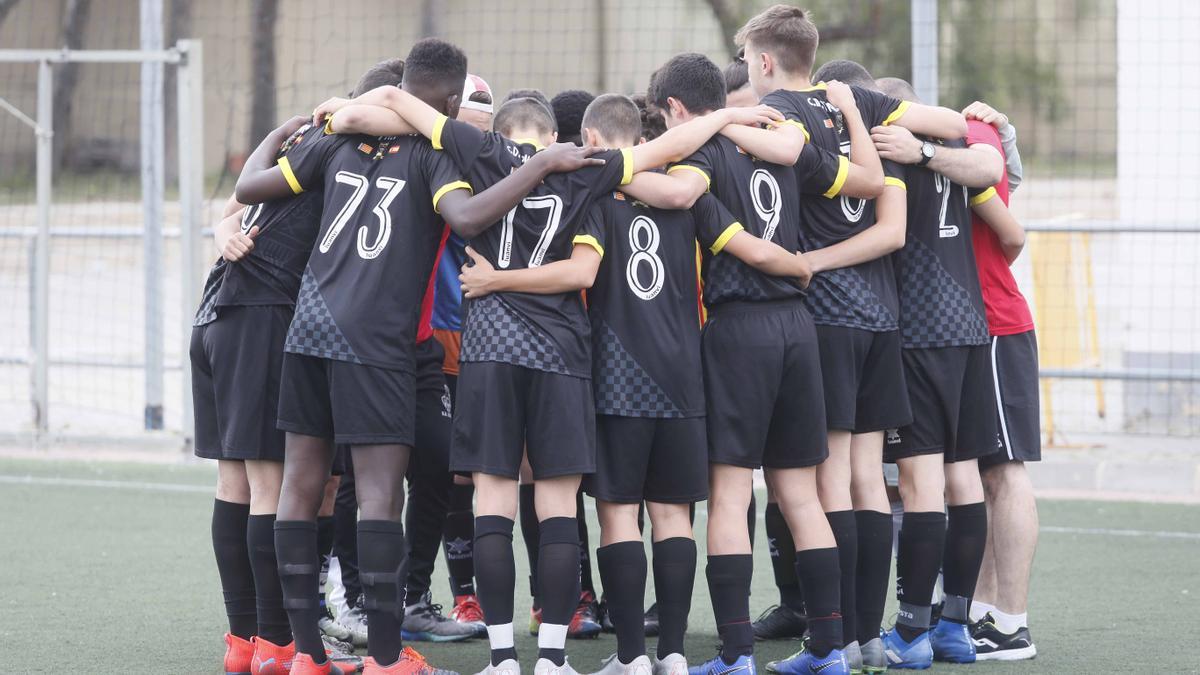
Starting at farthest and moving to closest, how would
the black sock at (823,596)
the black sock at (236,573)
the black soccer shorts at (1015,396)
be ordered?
the black soccer shorts at (1015,396), the black sock at (236,573), the black sock at (823,596)

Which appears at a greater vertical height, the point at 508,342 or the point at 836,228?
the point at 836,228

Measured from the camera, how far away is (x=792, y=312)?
440cm

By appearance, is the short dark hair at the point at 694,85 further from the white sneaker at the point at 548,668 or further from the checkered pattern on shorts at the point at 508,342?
the white sneaker at the point at 548,668

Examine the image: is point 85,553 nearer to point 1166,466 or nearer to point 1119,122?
point 1166,466

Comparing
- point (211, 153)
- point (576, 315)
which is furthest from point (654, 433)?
point (211, 153)

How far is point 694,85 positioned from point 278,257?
1.35 m

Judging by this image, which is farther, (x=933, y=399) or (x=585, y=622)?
(x=585, y=622)

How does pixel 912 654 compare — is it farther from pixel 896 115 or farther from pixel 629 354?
pixel 896 115

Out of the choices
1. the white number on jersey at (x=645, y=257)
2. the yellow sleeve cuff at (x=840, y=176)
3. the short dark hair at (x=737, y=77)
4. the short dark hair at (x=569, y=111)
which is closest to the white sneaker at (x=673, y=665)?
the white number on jersey at (x=645, y=257)

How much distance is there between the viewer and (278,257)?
443 cm

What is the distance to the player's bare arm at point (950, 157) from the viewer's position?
15.1 ft

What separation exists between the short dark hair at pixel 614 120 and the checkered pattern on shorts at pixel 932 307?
1.02 m

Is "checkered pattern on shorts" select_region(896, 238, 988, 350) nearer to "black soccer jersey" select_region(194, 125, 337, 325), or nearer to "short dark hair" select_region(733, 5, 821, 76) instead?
"short dark hair" select_region(733, 5, 821, 76)

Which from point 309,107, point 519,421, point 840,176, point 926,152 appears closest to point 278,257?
point 519,421
